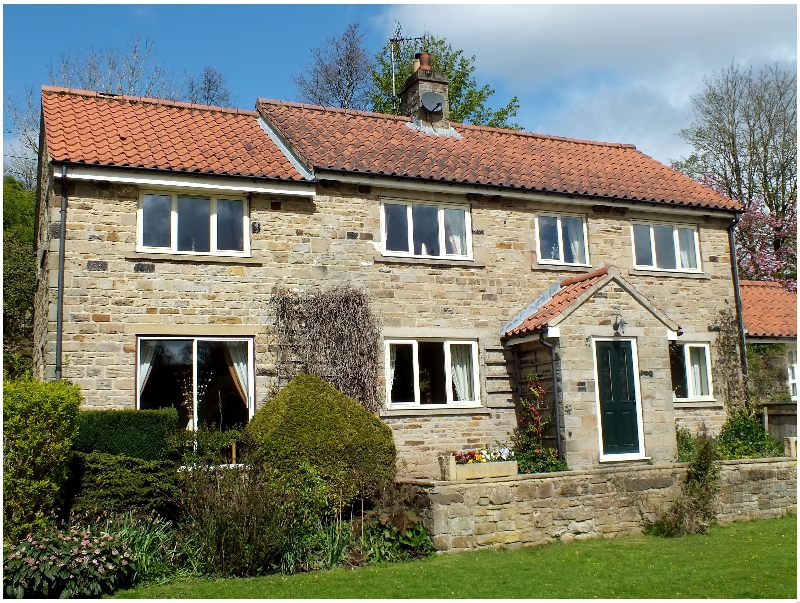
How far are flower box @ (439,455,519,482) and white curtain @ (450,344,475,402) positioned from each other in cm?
320

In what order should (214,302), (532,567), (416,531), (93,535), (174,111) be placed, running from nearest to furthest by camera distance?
1. (93,535)
2. (532,567)
3. (416,531)
4. (214,302)
5. (174,111)

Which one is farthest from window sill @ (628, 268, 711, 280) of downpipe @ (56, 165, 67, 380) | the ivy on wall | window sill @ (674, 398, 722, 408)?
downpipe @ (56, 165, 67, 380)

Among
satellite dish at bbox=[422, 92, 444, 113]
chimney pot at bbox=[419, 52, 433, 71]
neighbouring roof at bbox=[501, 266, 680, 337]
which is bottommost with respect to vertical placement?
neighbouring roof at bbox=[501, 266, 680, 337]

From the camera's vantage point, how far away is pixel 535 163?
19109 mm

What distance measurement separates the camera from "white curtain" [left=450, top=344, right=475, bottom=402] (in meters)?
16.3

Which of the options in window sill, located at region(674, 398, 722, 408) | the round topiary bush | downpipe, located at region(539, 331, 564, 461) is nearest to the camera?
the round topiary bush

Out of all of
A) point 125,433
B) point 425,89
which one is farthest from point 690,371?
point 125,433

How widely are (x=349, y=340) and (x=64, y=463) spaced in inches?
234

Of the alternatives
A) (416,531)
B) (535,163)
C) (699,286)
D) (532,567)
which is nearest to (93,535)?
(416,531)

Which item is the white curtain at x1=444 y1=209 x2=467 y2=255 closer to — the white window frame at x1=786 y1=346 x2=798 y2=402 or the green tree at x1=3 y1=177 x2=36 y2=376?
the white window frame at x1=786 y1=346 x2=798 y2=402

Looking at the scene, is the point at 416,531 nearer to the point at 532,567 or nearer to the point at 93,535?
the point at 532,567

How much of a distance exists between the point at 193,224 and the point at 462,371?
6.17 m

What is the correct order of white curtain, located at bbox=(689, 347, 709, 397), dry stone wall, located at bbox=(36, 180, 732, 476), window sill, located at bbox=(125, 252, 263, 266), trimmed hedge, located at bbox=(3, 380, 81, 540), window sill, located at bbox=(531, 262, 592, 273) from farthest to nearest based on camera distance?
1. white curtain, located at bbox=(689, 347, 709, 397)
2. window sill, located at bbox=(531, 262, 592, 273)
3. window sill, located at bbox=(125, 252, 263, 266)
4. dry stone wall, located at bbox=(36, 180, 732, 476)
5. trimmed hedge, located at bbox=(3, 380, 81, 540)

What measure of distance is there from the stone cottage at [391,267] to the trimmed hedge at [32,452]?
2922 mm
